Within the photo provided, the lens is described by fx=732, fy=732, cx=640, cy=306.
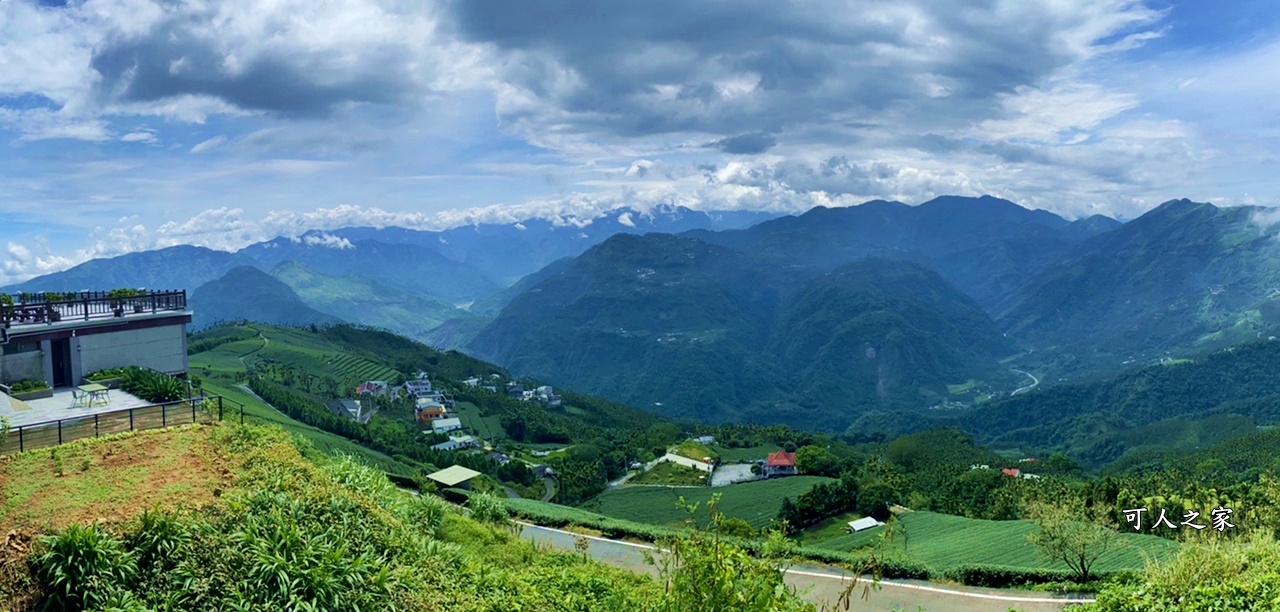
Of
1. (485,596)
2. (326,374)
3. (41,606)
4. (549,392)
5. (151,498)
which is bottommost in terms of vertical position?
(549,392)

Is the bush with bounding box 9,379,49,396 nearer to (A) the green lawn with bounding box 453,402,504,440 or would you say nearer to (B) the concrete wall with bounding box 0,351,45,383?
(B) the concrete wall with bounding box 0,351,45,383

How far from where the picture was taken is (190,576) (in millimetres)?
12445

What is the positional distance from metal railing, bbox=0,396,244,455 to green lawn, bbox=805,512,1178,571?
64.0 ft

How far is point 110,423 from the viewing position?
18.1 meters

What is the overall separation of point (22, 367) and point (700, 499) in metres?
45.7

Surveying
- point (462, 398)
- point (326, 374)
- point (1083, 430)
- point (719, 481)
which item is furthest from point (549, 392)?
point (1083, 430)

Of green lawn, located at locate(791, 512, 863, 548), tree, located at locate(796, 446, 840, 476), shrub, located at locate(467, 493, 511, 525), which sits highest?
shrub, located at locate(467, 493, 511, 525)

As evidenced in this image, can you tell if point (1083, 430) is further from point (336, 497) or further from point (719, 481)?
point (336, 497)

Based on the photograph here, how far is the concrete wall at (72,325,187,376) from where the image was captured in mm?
25922

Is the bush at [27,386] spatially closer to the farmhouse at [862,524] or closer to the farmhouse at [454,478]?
the farmhouse at [454,478]

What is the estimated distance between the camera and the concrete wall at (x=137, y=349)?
1021 inches

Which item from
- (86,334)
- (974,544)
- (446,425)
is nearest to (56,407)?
(86,334)

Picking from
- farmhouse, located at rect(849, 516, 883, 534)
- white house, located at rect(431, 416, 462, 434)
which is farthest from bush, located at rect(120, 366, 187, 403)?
white house, located at rect(431, 416, 462, 434)

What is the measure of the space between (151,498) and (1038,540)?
981 inches
